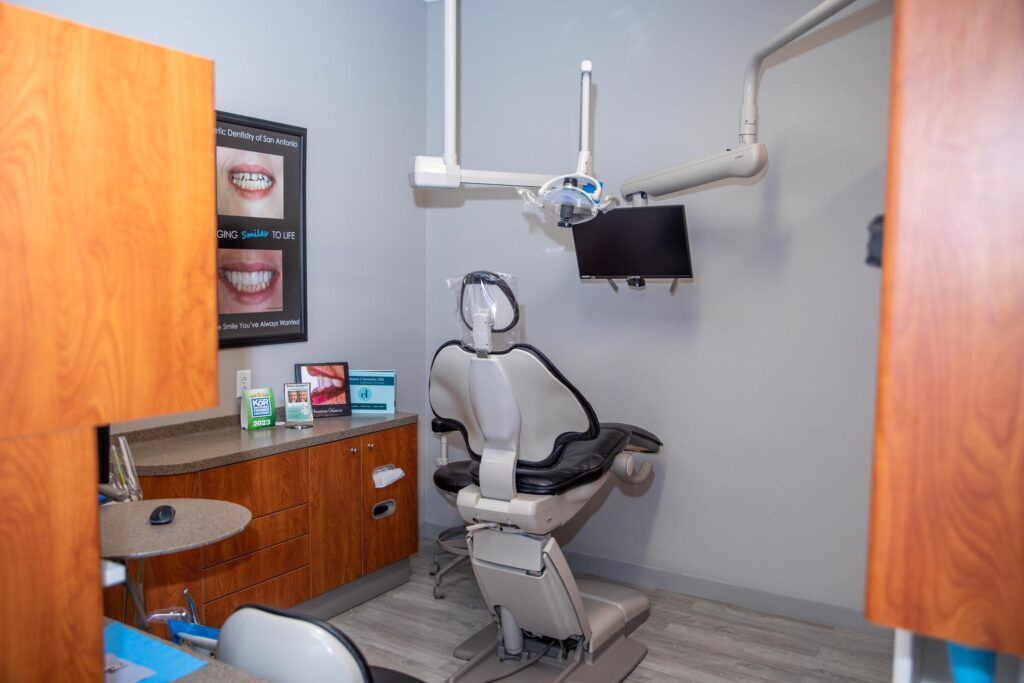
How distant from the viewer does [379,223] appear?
4230mm

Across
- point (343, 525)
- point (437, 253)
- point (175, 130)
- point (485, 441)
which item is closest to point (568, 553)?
point (343, 525)

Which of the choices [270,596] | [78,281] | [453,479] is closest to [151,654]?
[78,281]

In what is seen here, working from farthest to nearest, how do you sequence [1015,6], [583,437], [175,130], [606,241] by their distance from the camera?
[606,241], [583,437], [175,130], [1015,6]

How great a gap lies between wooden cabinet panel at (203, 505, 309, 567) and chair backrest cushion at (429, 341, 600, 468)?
0.92 m

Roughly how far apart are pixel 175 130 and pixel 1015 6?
1196 mm

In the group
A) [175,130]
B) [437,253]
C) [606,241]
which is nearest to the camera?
[175,130]

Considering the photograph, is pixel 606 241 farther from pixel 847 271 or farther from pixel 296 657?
pixel 296 657

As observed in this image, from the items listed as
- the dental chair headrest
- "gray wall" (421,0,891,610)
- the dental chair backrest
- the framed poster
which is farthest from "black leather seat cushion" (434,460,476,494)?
the framed poster

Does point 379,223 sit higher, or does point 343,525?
point 379,223

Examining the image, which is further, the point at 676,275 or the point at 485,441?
the point at 676,275

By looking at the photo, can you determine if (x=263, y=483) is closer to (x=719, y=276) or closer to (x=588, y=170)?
(x=588, y=170)

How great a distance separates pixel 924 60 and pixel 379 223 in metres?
3.52

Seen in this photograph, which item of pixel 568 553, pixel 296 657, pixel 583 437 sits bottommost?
pixel 568 553

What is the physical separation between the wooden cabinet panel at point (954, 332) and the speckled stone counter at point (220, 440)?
245cm
